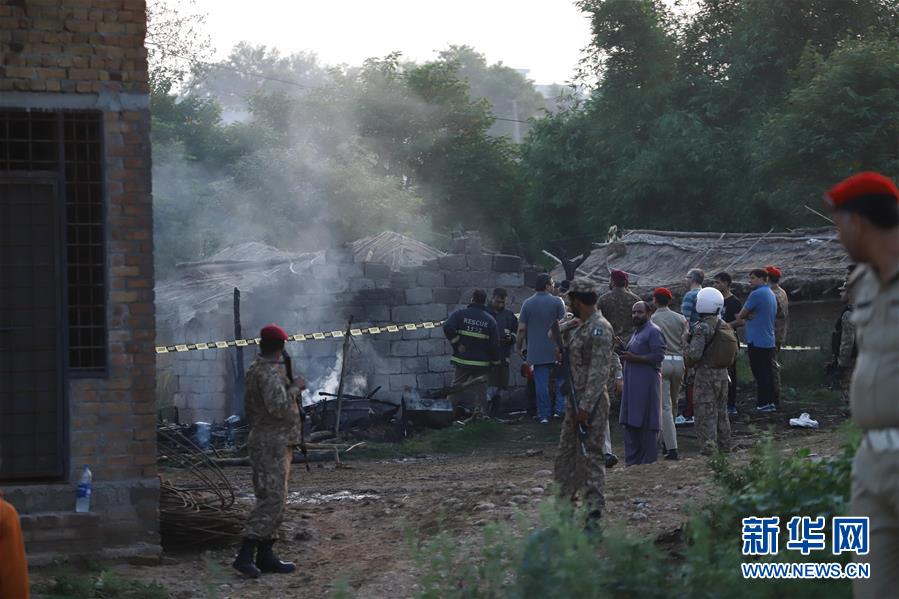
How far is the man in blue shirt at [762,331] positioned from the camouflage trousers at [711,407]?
3083mm

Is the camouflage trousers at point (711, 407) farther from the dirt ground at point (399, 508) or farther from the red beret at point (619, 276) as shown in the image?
the red beret at point (619, 276)

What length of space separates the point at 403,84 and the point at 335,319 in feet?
97.6

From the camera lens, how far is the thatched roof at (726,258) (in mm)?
19672

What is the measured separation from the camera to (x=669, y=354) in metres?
12.4

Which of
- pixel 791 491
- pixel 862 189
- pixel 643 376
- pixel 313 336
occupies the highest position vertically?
pixel 862 189

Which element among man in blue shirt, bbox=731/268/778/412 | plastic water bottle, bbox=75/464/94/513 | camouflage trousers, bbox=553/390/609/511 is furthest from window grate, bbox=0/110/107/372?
man in blue shirt, bbox=731/268/778/412

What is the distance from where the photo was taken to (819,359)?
19.3 meters

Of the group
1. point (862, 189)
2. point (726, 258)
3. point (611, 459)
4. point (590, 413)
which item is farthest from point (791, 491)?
point (726, 258)

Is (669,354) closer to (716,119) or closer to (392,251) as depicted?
(392,251)

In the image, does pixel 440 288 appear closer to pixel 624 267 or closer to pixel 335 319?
pixel 335 319

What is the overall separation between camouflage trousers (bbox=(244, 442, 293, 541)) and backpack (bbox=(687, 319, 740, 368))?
16.2 feet

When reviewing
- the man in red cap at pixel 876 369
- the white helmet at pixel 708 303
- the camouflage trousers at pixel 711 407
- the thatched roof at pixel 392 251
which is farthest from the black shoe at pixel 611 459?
the thatched roof at pixel 392 251

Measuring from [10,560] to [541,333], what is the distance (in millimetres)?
11907

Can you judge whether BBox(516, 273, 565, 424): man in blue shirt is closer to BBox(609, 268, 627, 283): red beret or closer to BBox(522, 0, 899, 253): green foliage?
BBox(609, 268, 627, 283): red beret
